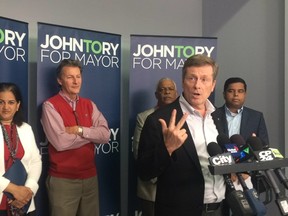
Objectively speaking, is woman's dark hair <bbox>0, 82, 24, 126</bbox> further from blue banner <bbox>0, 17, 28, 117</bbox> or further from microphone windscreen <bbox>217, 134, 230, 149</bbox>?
microphone windscreen <bbox>217, 134, 230, 149</bbox>

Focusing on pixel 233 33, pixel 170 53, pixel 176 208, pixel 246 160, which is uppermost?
pixel 233 33

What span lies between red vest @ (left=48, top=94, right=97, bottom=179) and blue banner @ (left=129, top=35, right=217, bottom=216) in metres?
0.72

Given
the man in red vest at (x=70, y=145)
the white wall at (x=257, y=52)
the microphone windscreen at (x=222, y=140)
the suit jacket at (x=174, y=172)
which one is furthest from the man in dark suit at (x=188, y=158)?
the white wall at (x=257, y=52)

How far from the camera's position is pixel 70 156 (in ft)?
9.71

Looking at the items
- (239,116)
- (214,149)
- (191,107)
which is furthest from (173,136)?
(239,116)

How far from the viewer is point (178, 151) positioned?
182 cm

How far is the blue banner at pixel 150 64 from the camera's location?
12.4 feet

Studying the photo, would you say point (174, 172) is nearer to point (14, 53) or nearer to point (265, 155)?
point (265, 155)

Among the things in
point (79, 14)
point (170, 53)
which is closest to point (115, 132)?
point (170, 53)

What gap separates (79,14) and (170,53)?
3.39 feet

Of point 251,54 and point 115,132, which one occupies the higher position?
point 251,54

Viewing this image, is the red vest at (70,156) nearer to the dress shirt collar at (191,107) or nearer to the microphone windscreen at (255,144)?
the dress shirt collar at (191,107)

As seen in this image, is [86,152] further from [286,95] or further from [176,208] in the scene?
[286,95]

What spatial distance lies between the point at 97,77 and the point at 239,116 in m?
1.36
